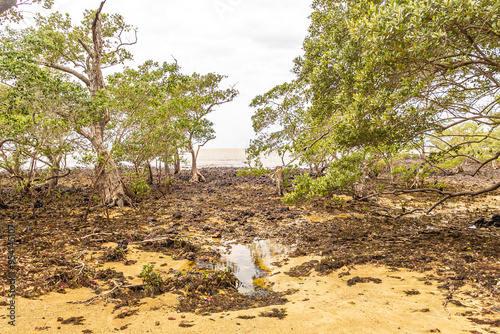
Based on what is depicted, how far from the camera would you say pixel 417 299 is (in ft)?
16.4

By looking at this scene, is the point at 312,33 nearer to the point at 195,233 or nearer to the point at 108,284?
the point at 195,233

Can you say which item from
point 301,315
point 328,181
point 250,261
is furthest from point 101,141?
point 301,315

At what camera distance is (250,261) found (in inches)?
329

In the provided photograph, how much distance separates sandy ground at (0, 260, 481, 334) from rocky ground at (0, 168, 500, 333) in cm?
3

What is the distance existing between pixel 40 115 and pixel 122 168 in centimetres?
658

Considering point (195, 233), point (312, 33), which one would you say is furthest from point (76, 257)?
point (312, 33)

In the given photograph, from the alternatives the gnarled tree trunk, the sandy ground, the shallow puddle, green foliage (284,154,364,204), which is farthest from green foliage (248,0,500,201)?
the gnarled tree trunk

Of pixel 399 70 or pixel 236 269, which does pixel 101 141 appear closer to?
pixel 236 269

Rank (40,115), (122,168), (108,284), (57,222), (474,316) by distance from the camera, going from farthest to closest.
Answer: (122,168) → (57,222) → (40,115) → (108,284) → (474,316)

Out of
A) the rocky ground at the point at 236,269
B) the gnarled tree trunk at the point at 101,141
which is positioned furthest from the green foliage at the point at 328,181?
the gnarled tree trunk at the point at 101,141

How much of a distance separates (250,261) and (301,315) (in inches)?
145

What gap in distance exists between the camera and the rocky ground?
4.54 meters

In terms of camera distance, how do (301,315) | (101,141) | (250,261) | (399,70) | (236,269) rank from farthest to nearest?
(101,141) < (250,261) < (236,269) < (399,70) < (301,315)

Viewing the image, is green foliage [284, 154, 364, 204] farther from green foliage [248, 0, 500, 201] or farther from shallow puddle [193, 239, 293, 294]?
shallow puddle [193, 239, 293, 294]
